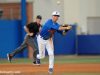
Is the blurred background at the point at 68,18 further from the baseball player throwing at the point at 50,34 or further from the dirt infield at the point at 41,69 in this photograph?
the baseball player throwing at the point at 50,34

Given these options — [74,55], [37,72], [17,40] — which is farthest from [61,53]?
[37,72]

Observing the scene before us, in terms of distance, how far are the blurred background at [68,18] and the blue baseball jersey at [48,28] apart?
10.3 m

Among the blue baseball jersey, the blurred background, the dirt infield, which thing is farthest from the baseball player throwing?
the blurred background

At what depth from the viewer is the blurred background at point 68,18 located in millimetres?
26344

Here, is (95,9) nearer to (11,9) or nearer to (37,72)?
(11,9)

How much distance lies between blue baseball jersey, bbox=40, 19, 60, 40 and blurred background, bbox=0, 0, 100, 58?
1026cm

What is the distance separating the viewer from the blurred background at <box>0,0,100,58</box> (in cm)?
2634

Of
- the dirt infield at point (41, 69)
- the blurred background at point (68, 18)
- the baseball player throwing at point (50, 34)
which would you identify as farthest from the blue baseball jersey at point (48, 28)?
the blurred background at point (68, 18)

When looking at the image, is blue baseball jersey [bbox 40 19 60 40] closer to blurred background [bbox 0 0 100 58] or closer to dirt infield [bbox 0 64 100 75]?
dirt infield [bbox 0 64 100 75]

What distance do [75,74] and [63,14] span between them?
12.9 metres

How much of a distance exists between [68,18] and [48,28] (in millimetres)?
12744

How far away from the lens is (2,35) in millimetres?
25047

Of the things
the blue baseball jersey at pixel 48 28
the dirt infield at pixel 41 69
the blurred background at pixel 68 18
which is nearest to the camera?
the blue baseball jersey at pixel 48 28

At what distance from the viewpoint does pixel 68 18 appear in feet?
89.5
